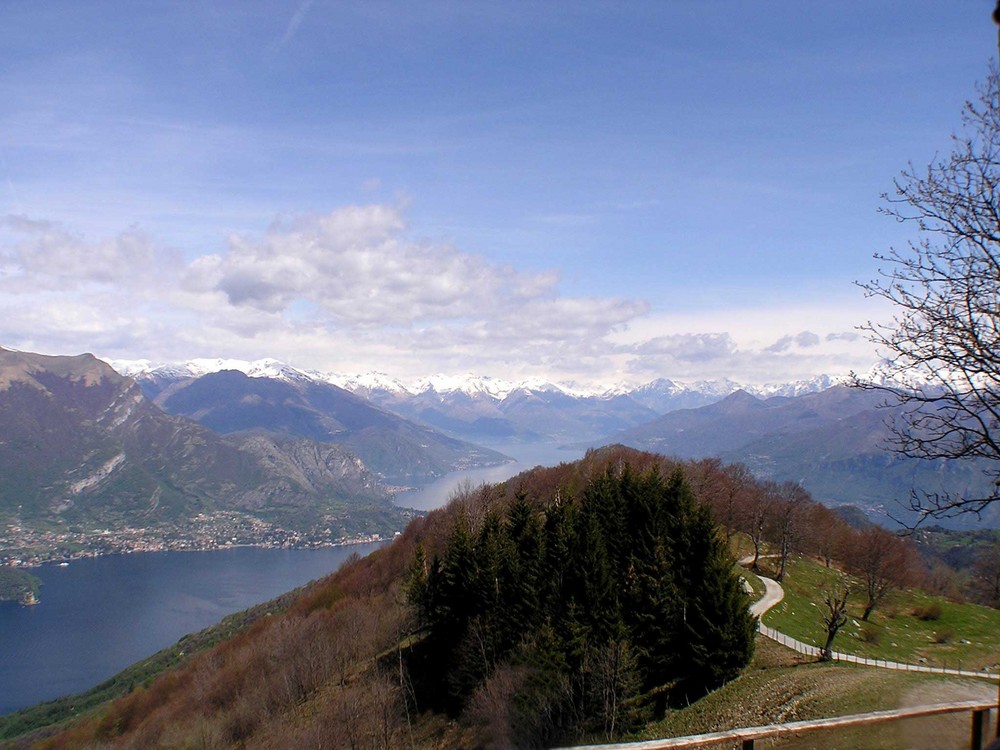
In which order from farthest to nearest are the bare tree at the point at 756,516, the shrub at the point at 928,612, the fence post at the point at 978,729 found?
the bare tree at the point at 756,516, the shrub at the point at 928,612, the fence post at the point at 978,729

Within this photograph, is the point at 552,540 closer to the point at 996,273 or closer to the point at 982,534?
the point at 996,273

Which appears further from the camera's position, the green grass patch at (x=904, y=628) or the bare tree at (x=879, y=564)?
the bare tree at (x=879, y=564)

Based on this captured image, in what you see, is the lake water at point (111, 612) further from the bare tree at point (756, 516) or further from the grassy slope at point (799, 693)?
the grassy slope at point (799, 693)

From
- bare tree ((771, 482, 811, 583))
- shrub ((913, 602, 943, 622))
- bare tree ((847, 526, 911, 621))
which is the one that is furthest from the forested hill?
shrub ((913, 602, 943, 622))

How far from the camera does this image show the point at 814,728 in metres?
6.46

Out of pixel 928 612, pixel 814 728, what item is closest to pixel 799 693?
pixel 814 728

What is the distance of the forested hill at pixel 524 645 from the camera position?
24797 millimetres

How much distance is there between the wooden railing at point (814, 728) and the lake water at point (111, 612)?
248 feet

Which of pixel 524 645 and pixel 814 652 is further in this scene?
pixel 524 645

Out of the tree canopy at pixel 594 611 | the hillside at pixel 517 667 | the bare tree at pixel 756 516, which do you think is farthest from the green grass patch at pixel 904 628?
the tree canopy at pixel 594 611

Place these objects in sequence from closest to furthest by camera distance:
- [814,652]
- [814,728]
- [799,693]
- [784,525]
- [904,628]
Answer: [814,728]
[799,693]
[814,652]
[904,628]
[784,525]

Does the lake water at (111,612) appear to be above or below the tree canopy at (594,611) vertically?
below

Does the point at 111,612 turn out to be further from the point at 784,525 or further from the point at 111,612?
the point at 784,525

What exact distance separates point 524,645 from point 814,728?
2404 cm
